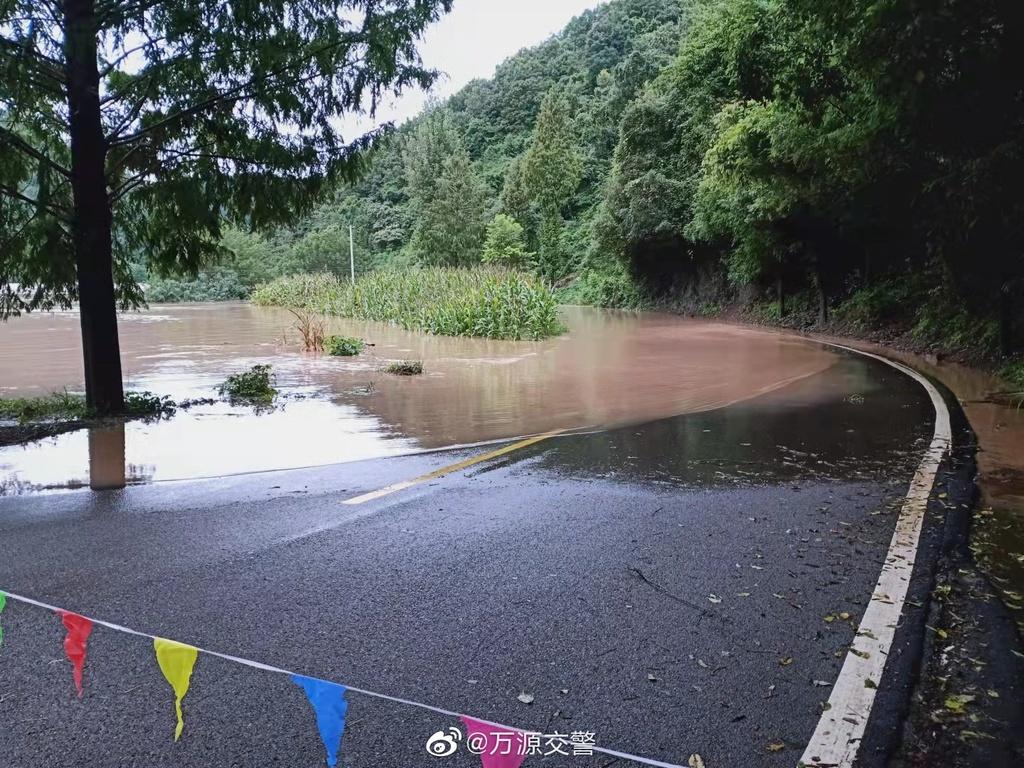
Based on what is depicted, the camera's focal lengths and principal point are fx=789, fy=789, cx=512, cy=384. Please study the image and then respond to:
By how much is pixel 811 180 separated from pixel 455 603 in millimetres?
17482

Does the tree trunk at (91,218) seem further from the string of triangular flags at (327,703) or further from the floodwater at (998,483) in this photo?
the floodwater at (998,483)

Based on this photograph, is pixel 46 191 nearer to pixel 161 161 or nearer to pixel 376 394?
pixel 161 161

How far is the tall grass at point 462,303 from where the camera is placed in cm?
2430

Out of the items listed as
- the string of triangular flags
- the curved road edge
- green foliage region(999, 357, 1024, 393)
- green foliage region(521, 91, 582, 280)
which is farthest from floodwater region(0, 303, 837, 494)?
green foliage region(521, 91, 582, 280)

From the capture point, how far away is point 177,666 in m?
→ 2.98

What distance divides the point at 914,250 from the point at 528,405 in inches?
573

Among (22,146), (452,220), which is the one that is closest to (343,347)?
(22,146)

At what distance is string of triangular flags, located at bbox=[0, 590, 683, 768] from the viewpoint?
263 centimetres

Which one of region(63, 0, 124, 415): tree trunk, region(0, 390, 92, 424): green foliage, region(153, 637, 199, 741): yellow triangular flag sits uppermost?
region(63, 0, 124, 415): tree trunk

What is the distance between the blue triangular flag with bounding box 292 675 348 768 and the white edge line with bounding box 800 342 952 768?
1586 mm

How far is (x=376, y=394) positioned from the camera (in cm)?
1294

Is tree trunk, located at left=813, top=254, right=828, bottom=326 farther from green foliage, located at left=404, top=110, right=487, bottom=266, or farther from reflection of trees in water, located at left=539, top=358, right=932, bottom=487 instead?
green foliage, located at left=404, top=110, right=487, bottom=266

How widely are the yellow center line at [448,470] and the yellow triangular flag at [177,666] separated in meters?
3.15

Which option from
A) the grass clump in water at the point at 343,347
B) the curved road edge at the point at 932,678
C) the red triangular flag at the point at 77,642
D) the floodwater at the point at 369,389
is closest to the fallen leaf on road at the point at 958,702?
the curved road edge at the point at 932,678
